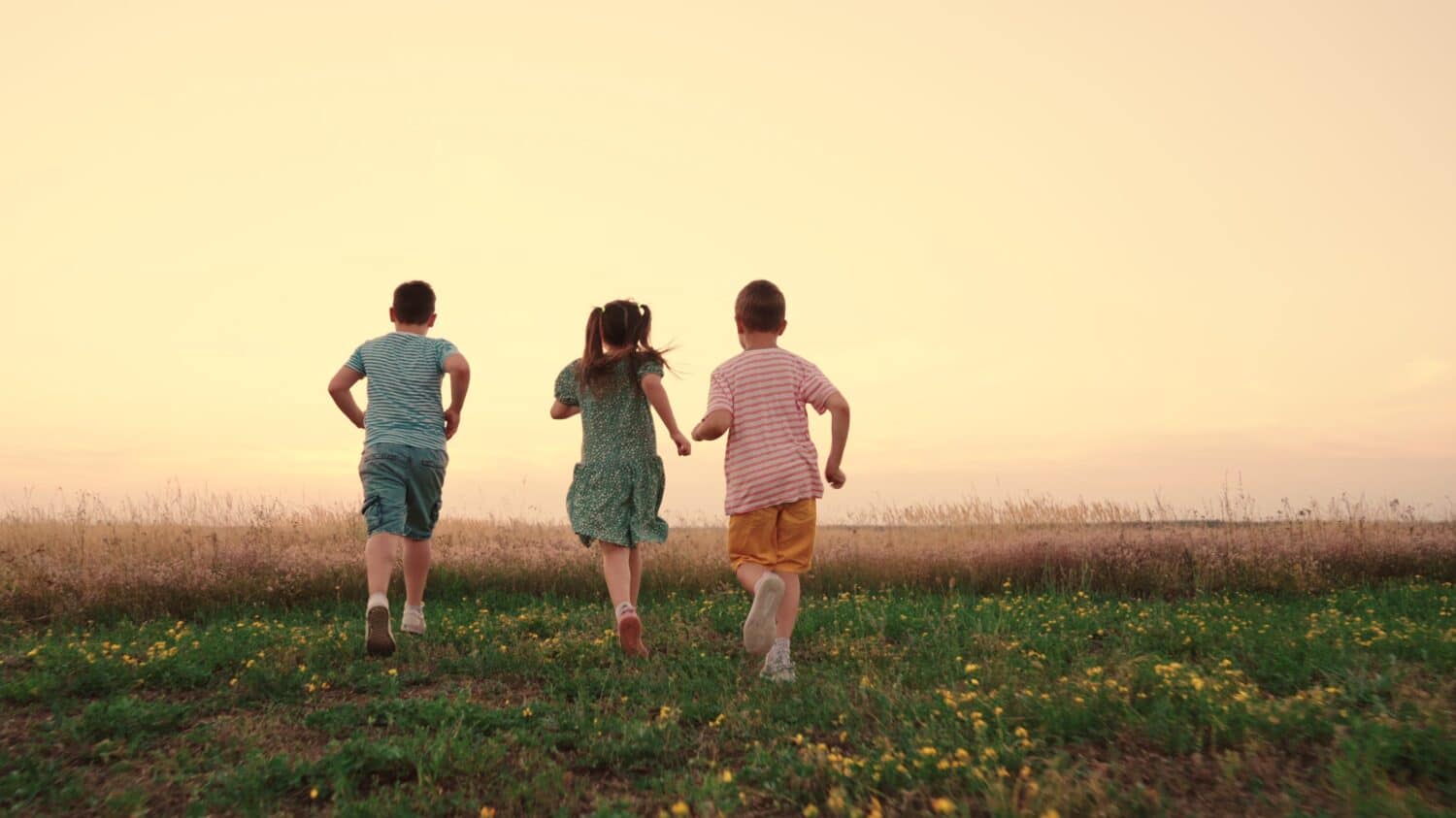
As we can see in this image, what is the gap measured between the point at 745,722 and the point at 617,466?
266cm

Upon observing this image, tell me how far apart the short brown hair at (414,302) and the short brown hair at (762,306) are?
2740 millimetres

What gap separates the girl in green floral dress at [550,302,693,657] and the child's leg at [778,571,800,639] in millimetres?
1204

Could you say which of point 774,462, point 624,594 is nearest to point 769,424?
point 774,462

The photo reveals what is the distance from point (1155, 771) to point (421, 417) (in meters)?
5.62

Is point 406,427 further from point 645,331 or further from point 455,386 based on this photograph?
point 645,331

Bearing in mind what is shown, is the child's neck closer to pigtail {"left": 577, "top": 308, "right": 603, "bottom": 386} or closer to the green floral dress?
the green floral dress

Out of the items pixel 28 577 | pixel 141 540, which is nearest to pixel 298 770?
pixel 28 577

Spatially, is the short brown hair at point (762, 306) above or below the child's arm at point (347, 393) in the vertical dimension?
above

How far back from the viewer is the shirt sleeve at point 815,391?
6.79 meters

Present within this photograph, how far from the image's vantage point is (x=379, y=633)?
7.01 m

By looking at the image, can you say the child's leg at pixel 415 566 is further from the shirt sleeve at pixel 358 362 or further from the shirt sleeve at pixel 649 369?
the shirt sleeve at pixel 649 369

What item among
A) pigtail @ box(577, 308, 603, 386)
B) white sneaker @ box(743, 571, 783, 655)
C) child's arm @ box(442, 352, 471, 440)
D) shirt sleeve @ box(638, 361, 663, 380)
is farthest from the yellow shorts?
child's arm @ box(442, 352, 471, 440)

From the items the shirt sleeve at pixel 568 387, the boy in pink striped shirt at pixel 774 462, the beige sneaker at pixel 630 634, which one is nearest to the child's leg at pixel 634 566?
the beige sneaker at pixel 630 634

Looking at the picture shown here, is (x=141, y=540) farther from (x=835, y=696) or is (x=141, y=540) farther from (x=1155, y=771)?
(x=1155, y=771)
